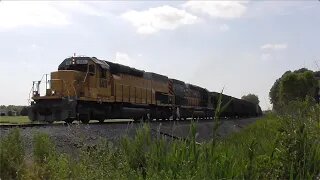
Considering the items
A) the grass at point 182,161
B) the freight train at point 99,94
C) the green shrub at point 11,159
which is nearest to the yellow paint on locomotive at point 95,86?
the freight train at point 99,94

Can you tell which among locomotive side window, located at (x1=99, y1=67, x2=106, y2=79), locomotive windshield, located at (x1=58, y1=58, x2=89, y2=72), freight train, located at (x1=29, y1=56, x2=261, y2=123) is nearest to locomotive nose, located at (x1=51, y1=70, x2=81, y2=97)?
freight train, located at (x1=29, y1=56, x2=261, y2=123)

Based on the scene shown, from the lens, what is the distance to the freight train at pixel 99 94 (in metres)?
20.7

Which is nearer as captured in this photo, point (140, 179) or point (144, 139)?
point (140, 179)

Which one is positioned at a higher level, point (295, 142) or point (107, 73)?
point (107, 73)

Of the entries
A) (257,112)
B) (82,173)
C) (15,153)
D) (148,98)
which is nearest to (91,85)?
(148,98)

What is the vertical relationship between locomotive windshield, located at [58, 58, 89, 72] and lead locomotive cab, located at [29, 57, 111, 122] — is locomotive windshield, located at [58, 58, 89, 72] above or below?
above

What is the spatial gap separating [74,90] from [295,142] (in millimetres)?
16408

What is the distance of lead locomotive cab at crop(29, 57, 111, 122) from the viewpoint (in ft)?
66.7

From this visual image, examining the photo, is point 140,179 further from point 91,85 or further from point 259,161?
point 91,85

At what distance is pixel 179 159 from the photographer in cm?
603

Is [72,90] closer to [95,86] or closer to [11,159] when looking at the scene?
[95,86]

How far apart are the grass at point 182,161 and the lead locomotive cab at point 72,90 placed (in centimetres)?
1293

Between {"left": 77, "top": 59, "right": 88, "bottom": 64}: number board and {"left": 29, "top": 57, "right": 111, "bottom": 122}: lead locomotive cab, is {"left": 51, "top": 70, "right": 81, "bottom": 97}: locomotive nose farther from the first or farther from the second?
{"left": 77, "top": 59, "right": 88, "bottom": 64}: number board

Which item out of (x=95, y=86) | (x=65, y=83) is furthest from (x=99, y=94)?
(x=65, y=83)
